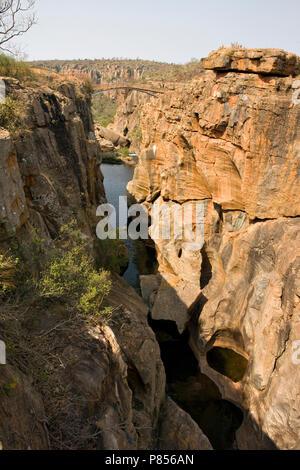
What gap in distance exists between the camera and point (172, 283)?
56.7 feet

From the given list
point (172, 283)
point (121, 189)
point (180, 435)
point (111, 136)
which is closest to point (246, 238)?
point (172, 283)

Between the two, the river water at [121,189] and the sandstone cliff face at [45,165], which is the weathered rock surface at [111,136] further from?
the sandstone cliff face at [45,165]

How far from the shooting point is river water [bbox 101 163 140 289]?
21.0 meters

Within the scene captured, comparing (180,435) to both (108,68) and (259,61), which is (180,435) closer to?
(259,61)

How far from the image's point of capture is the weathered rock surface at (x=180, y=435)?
29.6ft

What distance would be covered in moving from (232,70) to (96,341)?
1320 centimetres

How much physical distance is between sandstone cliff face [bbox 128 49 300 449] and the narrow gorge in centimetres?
6

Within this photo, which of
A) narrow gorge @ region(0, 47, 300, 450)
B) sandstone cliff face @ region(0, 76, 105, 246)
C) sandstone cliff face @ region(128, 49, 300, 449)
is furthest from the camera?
sandstone cliff face @ region(128, 49, 300, 449)

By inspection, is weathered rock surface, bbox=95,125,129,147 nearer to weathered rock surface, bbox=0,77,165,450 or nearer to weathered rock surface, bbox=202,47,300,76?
weathered rock surface, bbox=202,47,300,76

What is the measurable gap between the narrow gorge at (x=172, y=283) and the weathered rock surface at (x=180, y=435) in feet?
0.12

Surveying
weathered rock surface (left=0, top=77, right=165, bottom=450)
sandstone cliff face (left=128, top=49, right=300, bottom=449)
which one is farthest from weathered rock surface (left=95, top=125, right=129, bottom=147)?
weathered rock surface (left=0, top=77, right=165, bottom=450)

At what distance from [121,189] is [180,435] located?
93.9ft

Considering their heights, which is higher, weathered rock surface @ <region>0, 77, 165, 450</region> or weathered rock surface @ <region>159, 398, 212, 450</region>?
weathered rock surface @ <region>0, 77, 165, 450</region>

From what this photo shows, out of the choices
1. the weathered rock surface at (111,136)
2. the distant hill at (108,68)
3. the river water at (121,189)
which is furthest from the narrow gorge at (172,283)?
the distant hill at (108,68)
